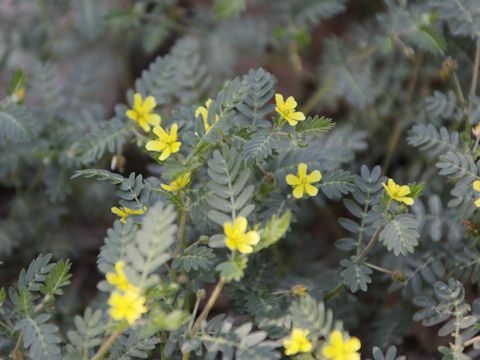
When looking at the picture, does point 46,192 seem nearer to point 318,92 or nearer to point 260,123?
point 260,123

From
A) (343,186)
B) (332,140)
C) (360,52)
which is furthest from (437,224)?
(360,52)

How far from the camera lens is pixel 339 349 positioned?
158cm

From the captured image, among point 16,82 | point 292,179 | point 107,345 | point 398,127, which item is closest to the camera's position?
point 107,345

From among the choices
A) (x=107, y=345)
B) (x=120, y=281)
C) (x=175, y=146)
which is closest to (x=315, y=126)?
(x=175, y=146)

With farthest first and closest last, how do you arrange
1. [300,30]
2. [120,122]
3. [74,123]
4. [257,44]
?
1. [257,44]
2. [300,30]
3. [74,123]
4. [120,122]

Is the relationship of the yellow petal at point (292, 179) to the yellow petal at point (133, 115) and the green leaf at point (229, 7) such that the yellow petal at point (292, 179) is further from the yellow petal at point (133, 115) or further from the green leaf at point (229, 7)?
the green leaf at point (229, 7)

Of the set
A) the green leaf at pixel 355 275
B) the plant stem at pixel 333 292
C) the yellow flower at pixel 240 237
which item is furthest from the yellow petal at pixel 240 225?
the plant stem at pixel 333 292

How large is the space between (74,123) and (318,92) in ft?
4.05

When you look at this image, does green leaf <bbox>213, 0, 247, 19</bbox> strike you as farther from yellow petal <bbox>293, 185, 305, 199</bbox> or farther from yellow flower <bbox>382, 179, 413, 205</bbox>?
yellow flower <bbox>382, 179, 413, 205</bbox>

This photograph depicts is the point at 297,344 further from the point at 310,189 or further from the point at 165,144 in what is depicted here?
the point at 165,144

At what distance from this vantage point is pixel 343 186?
77.5 inches

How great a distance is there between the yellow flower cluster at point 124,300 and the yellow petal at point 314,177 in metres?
0.65

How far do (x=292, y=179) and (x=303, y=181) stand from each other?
4cm

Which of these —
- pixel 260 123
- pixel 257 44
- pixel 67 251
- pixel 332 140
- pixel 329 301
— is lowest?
pixel 67 251
